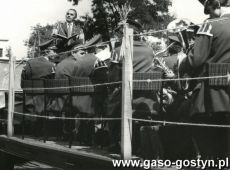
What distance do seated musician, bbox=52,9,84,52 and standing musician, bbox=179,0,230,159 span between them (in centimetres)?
351

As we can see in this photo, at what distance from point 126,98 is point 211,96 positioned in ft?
3.10

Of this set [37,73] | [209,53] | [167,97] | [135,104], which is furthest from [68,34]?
[209,53]

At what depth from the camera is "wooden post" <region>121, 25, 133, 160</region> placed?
15.9ft

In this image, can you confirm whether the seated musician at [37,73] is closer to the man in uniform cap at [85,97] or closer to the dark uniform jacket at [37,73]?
the dark uniform jacket at [37,73]

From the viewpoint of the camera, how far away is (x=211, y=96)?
13.9 feet

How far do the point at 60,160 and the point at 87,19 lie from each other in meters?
35.0

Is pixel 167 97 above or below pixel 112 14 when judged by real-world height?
below

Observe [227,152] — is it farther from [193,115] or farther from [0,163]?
[0,163]

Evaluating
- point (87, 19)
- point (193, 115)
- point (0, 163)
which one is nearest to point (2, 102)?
point (0, 163)

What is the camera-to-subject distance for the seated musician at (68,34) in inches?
304

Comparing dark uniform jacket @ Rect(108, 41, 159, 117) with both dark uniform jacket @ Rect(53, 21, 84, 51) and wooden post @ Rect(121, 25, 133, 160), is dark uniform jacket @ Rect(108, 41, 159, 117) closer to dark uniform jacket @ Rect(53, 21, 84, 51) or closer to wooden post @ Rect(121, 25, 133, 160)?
wooden post @ Rect(121, 25, 133, 160)

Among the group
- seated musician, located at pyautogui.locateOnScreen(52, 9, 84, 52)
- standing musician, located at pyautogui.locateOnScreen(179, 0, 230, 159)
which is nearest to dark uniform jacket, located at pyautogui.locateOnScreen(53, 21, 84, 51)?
seated musician, located at pyautogui.locateOnScreen(52, 9, 84, 52)

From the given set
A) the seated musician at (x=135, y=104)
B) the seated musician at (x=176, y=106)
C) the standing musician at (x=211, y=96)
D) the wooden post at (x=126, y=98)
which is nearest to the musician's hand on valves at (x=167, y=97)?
the seated musician at (x=176, y=106)

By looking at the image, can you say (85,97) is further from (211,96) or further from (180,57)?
(211,96)
